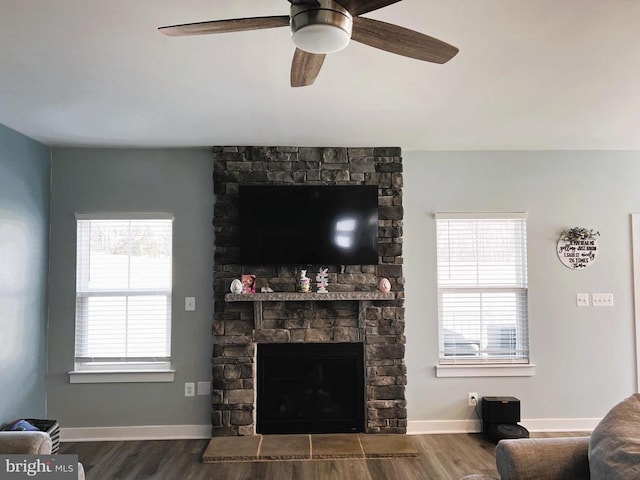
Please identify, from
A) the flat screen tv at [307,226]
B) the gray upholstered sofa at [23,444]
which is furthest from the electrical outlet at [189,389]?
the gray upholstered sofa at [23,444]

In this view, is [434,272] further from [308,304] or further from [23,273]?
[23,273]

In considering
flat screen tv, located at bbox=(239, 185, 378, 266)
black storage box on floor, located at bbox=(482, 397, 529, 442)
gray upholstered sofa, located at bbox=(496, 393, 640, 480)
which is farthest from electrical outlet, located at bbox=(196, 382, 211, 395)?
gray upholstered sofa, located at bbox=(496, 393, 640, 480)

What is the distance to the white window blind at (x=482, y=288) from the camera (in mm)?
4086

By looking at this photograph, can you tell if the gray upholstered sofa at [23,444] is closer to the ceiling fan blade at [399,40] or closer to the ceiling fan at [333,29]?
the ceiling fan at [333,29]

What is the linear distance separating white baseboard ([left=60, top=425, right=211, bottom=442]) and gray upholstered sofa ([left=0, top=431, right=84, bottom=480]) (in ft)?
5.63

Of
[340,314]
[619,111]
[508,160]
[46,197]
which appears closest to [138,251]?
[46,197]

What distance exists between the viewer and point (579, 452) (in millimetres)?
1893

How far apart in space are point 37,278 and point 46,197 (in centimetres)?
72

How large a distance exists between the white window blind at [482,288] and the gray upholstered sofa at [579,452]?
2.14 meters

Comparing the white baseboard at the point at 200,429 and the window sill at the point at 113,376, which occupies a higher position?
the window sill at the point at 113,376

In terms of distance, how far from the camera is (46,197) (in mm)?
3932

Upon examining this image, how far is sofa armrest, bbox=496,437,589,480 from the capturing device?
1839 mm

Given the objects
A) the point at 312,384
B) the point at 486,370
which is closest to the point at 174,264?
the point at 312,384

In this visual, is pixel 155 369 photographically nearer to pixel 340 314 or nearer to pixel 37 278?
pixel 37 278
